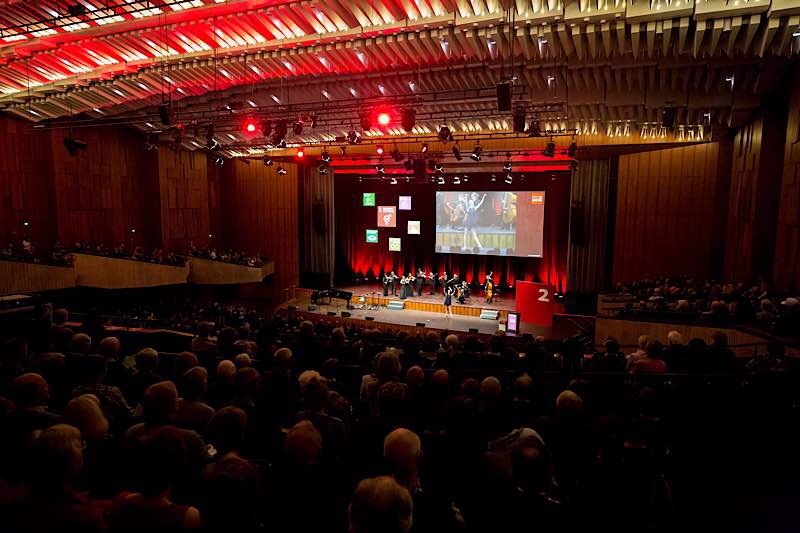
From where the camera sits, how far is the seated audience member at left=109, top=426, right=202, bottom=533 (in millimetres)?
1851

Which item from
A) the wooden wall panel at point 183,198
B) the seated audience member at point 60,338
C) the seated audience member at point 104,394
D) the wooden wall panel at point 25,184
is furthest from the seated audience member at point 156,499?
the wooden wall panel at point 183,198

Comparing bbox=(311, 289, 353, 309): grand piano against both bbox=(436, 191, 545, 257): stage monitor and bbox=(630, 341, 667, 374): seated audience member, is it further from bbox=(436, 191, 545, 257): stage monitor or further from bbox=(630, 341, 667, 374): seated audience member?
bbox=(630, 341, 667, 374): seated audience member

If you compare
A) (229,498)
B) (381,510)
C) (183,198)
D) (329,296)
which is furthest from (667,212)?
(183,198)

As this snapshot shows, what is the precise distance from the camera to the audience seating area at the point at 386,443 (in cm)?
189

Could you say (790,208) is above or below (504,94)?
below

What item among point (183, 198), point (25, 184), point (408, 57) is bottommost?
point (183, 198)

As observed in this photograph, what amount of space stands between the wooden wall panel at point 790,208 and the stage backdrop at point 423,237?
8138 millimetres

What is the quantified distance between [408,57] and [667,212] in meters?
9.18

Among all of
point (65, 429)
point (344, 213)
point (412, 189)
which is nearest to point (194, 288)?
point (344, 213)

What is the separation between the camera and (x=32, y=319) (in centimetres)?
584

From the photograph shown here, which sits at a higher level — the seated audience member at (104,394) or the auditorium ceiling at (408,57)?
the auditorium ceiling at (408,57)

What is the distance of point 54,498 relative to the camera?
74.2 inches

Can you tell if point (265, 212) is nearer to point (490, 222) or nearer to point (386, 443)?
point (490, 222)

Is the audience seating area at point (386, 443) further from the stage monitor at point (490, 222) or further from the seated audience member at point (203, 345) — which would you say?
the stage monitor at point (490, 222)
